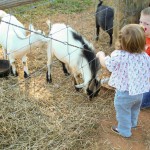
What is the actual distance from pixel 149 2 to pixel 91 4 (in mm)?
4041

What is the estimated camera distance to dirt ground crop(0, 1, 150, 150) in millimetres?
3834

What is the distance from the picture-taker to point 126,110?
380cm

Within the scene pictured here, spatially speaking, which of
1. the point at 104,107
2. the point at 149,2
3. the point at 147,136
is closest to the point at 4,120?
the point at 104,107

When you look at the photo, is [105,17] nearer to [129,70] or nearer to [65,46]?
[65,46]

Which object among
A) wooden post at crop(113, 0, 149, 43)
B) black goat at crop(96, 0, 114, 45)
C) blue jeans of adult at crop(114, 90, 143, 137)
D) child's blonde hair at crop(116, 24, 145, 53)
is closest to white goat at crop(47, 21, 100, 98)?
wooden post at crop(113, 0, 149, 43)

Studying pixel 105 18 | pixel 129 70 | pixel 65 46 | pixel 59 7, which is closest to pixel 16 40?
pixel 65 46

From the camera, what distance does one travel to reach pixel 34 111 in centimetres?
430

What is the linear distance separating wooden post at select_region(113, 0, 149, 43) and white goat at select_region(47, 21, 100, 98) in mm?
612

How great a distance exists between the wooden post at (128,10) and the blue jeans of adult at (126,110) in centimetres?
142

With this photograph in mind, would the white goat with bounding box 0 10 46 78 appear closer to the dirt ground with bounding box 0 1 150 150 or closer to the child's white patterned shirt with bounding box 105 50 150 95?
the dirt ground with bounding box 0 1 150 150

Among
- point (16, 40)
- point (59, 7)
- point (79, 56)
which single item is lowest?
point (59, 7)

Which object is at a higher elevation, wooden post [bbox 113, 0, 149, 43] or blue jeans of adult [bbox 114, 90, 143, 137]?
wooden post [bbox 113, 0, 149, 43]

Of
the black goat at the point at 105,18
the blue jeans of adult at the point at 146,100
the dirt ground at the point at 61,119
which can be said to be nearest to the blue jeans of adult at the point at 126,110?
the dirt ground at the point at 61,119

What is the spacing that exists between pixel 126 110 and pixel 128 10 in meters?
1.59
